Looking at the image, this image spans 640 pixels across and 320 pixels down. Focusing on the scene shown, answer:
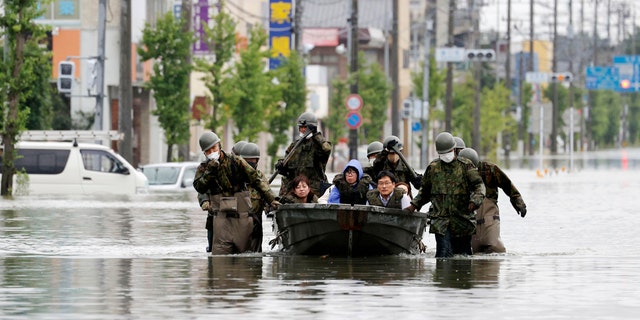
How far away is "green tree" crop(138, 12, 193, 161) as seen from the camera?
205 feet

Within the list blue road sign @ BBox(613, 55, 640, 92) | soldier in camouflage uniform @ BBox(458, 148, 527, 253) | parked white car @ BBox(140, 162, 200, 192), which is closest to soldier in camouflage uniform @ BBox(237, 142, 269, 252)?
soldier in camouflage uniform @ BBox(458, 148, 527, 253)

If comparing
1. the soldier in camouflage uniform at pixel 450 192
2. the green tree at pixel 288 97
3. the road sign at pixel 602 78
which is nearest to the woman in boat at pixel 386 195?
the soldier in camouflage uniform at pixel 450 192

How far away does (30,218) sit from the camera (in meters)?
34.4

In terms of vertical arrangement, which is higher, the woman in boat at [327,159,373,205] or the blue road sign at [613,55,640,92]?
the blue road sign at [613,55,640,92]

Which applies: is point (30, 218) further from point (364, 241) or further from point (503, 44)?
point (503, 44)

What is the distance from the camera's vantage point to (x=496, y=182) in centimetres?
2306

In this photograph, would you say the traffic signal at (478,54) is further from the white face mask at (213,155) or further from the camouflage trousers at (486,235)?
the white face mask at (213,155)

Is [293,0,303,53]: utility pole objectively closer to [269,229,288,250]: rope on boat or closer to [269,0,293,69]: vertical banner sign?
[269,0,293,69]: vertical banner sign

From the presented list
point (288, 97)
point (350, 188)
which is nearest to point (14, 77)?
point (350, 188)

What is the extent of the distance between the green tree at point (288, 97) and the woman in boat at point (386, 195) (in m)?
50.0

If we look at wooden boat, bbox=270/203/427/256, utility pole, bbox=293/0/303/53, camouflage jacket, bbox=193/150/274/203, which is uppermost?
utility pole, bbox=293/0/303/53

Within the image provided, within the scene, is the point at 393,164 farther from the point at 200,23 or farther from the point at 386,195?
the point at 200,23

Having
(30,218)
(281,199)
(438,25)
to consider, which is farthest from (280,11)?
(438,25)

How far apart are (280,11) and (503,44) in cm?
9969
